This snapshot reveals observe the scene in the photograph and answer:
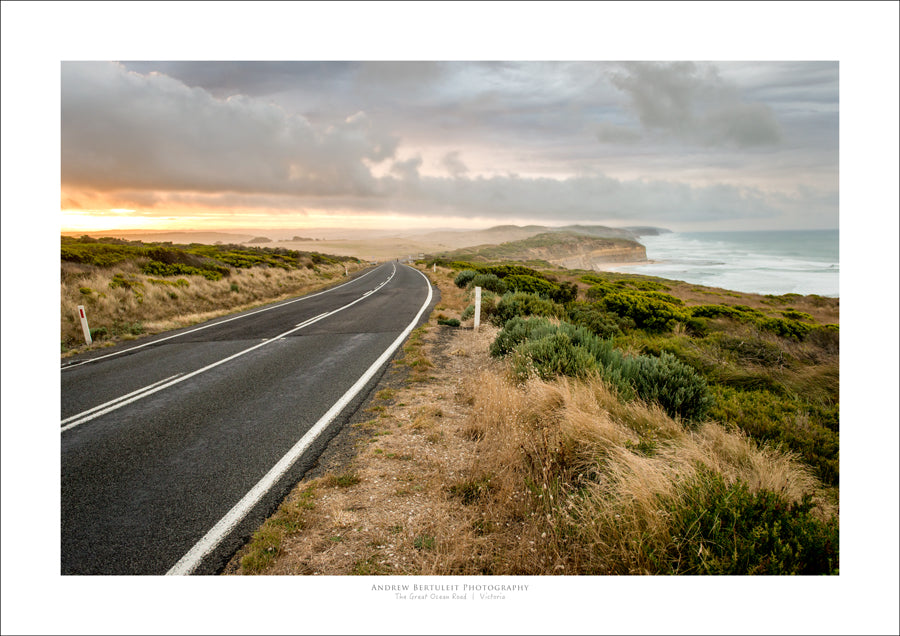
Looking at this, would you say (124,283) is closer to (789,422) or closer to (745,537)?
(745,537)

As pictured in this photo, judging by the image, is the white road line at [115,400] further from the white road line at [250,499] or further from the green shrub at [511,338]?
the green shrub at [511,338]

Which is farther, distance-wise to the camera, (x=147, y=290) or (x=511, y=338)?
(x=147, y=290)

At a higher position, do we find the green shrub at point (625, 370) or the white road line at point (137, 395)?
the green shrub at point (625, 370)

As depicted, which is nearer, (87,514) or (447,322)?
(87,514)

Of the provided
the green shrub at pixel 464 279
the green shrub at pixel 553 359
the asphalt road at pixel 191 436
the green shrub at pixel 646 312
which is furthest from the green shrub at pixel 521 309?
the green shrub at pixel 464 279

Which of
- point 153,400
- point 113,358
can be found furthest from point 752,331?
point 113,358

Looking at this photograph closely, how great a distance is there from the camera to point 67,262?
15.6 metres

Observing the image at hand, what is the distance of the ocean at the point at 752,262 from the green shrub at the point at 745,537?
2.17m

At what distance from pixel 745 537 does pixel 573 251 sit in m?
75.0

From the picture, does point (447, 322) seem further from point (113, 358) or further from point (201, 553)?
point (201, 553)

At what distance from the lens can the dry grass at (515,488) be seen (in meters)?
2.34

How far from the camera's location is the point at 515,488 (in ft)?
9.53

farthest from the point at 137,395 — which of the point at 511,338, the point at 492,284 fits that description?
the point at 492,284

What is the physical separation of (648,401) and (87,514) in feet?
17.9
